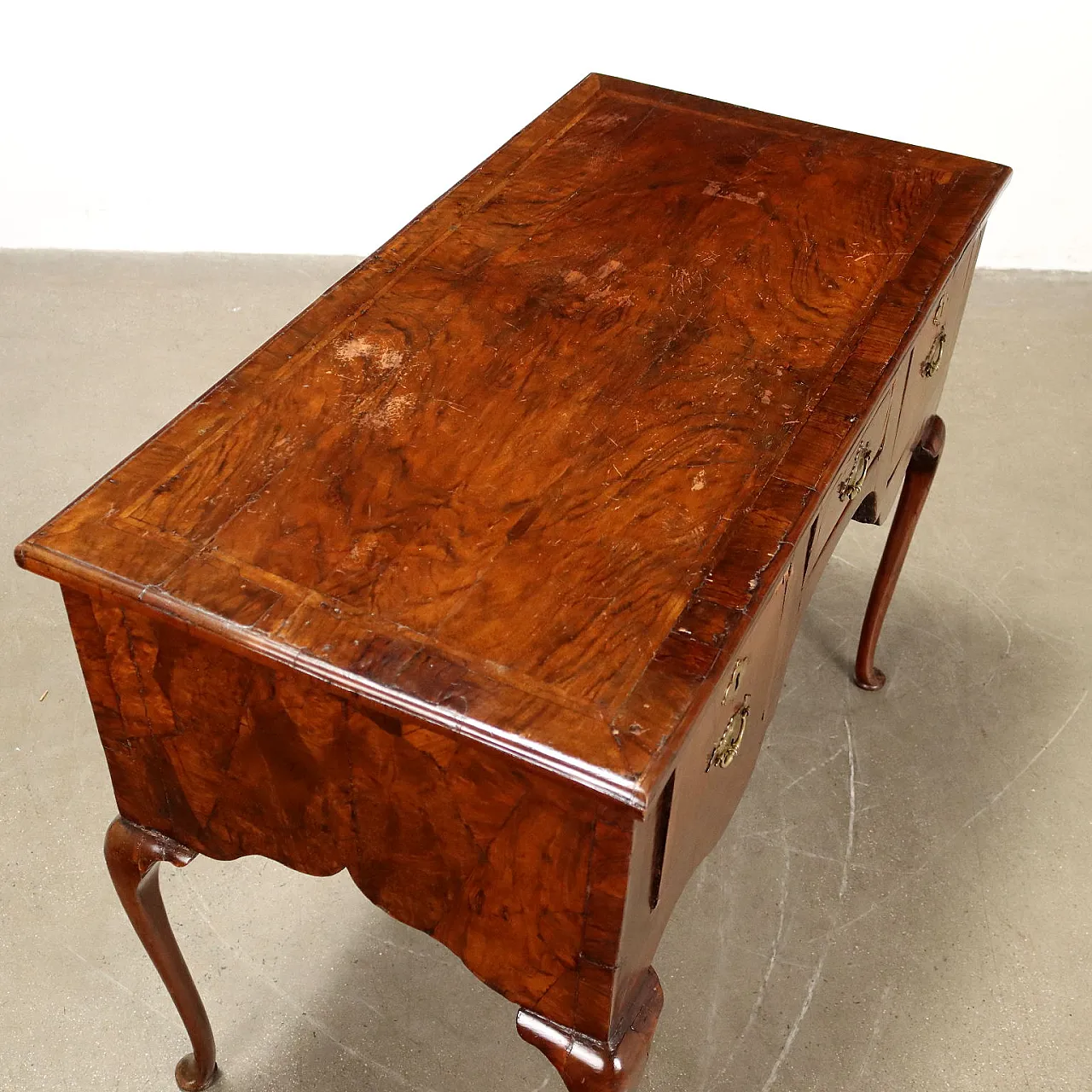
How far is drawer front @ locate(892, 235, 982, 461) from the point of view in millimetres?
1897

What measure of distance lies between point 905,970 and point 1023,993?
0.58 feet

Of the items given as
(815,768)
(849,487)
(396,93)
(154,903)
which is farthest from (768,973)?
(396,93)

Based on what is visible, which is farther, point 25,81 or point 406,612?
point 25,81

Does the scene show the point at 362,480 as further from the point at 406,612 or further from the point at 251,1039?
the point at 251,1039

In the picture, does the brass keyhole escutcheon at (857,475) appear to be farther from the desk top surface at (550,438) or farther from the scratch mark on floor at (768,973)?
the scratch mark on floor at (768,973)

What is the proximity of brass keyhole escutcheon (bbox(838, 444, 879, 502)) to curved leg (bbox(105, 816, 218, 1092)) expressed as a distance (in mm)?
896

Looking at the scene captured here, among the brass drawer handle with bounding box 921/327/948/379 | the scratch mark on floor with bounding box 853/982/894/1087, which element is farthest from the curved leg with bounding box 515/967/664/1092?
the brass drawer handle with bounding box 921/327/948/379

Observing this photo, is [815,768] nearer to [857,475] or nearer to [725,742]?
[857,475]

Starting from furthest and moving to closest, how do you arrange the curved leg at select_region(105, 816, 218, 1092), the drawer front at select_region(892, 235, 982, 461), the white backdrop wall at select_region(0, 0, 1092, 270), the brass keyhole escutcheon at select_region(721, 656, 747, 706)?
the white backdrop wall at select_region(0, 0, 1092, 270) < the drawer front at select_region(892, 235, 982, 461) < the curved leg at select_region(105, 816, 218, 1092) < the brass keyhole escutcheon at select_region(721, 656, 747, 706)

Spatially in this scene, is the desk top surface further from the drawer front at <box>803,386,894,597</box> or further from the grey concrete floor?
the grey concrete floor

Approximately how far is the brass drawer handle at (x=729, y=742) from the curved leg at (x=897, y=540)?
91 centimetres

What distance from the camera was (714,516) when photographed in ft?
4.75

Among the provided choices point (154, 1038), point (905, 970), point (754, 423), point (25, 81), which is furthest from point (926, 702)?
point (25, 81)

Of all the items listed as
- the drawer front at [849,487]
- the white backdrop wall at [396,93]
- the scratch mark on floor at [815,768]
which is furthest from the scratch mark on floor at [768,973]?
the white backdrop wall at [396,93]
